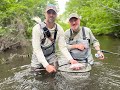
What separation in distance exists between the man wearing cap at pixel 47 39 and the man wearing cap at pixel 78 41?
67 centimetres

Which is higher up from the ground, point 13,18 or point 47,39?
point 13,18

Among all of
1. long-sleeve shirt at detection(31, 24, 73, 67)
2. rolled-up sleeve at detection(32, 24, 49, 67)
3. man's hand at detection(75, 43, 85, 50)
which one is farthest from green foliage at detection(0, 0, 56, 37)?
rolled-up sleeve at detection(32, 24, 49, 67)

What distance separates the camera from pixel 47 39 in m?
4.74

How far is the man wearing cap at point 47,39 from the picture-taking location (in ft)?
14.7

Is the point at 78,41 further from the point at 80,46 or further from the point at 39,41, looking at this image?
the point at 39,41

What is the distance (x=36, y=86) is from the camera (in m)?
4.95

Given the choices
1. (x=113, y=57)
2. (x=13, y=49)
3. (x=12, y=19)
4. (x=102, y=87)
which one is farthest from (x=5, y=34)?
(x=102, y=87)

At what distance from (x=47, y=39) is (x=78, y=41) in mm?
1165

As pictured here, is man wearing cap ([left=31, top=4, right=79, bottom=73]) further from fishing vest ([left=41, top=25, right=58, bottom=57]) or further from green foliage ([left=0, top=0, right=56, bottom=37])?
green foliage ([left=0, top=0, right=56, bottom=37])

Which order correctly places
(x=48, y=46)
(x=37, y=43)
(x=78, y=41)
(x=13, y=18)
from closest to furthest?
(x=37, y=43)
(x=48, y=46)
(x=78, y=41)
(x=13, y=18)

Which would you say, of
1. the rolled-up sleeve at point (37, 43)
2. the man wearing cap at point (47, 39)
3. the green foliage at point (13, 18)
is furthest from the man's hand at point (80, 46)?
the green foliage at point (13, 18)

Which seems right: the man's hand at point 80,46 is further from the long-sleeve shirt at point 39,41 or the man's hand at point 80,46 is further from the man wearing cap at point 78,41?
the long-sleeve shirt at point 39,41

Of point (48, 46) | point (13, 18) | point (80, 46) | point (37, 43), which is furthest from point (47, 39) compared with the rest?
point (13, 18)

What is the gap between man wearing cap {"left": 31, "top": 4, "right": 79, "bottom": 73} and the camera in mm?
4492
